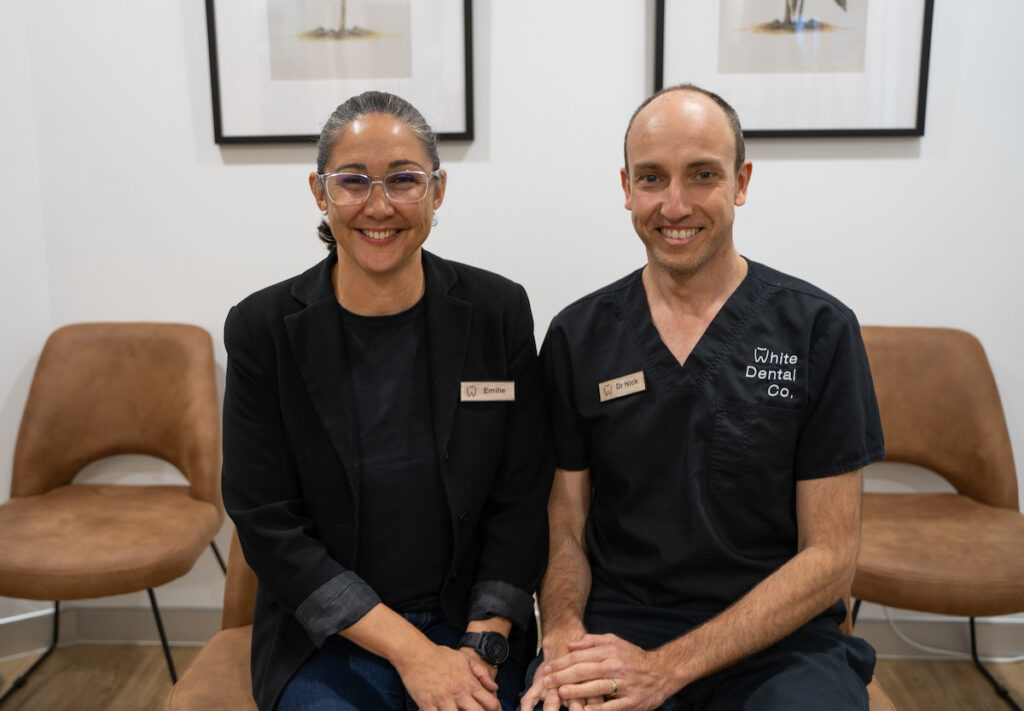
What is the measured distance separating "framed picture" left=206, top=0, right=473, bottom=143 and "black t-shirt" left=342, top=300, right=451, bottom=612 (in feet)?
3.51

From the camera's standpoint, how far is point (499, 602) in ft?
4.93

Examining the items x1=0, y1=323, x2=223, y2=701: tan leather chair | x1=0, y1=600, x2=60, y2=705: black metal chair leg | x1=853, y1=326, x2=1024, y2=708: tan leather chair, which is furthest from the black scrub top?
x1=0, y1=600, x2=60, y2=705: black metal chair leg

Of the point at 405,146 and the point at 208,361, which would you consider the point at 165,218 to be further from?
the point at 405,146

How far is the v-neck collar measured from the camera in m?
1.53

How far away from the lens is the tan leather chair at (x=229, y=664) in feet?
4.99

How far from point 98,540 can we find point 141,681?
2.10ft

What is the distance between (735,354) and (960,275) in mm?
1326

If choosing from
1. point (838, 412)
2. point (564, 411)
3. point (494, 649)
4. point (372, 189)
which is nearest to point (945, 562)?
point (838, 412)

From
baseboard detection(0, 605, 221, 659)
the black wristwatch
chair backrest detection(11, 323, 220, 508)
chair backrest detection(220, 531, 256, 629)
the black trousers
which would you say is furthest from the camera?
baseboard detection(0, 605, 221, 659)

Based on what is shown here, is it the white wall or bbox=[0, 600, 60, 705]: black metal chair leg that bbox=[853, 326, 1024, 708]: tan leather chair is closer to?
the white wall

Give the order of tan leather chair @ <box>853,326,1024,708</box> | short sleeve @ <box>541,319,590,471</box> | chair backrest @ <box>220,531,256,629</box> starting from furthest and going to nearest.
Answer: tan leather chair @ <box>853,326,1024,708</box>, chair backrest @ <box>220,531,256,629</box>, short sleeve @ <box>541,319,590,471</box>

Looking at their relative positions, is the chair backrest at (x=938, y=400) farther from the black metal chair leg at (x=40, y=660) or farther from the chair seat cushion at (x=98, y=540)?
the black metal chair leg at (x=40, y=660)

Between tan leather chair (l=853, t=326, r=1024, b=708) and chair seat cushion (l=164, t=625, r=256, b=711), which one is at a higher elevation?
tan leather chair (l=853, t=326, r=1024, b=708)

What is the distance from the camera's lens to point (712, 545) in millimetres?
1494
